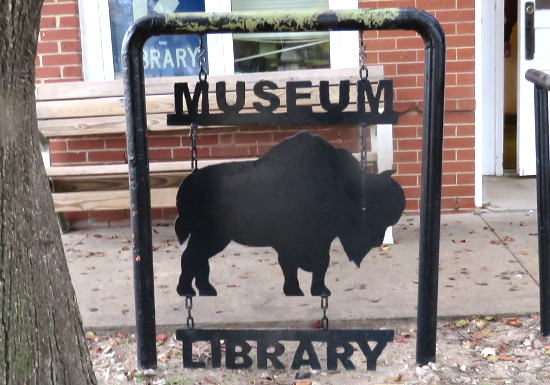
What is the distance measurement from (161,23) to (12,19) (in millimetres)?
865

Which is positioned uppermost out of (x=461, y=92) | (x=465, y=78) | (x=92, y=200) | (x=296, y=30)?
(x=296, y=30)

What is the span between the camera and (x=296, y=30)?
10.6 ft

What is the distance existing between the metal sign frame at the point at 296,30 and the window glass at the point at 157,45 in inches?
112

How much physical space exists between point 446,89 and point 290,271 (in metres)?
3.00

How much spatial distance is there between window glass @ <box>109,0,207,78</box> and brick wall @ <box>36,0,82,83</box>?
0.94 feet

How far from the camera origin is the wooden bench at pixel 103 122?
5.60m

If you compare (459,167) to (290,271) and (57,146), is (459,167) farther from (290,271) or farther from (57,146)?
(57,146)

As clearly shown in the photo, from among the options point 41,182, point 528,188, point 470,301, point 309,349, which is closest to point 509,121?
point 528,188

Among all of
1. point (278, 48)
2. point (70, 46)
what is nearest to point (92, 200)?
point (70, 46)

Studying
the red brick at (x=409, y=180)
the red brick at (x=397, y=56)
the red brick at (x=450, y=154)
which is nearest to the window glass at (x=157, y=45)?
the red brick at (x=397, y=56)

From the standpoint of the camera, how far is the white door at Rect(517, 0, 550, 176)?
689cm

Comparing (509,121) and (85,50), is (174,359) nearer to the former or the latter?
(85,50)

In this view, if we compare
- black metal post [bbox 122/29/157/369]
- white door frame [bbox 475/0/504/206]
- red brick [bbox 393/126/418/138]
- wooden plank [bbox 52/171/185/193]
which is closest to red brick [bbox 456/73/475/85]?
red brick [bbox 393/126/418/138]

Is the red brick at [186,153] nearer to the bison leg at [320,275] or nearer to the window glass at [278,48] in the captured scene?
the window glass at [278,48]
